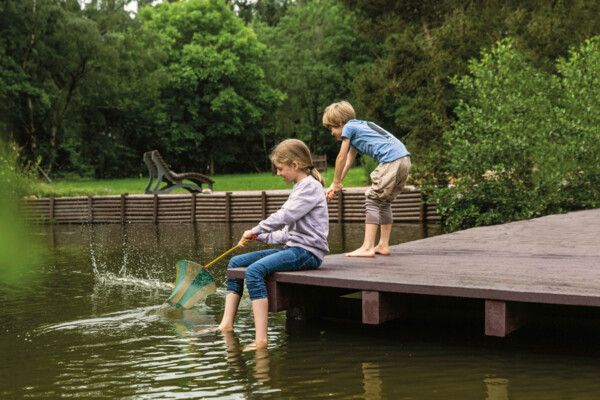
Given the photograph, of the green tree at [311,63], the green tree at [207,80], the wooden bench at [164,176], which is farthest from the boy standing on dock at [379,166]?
the green tree at [311,63]

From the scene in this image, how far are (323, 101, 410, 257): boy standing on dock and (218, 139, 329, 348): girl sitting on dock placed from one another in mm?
1160

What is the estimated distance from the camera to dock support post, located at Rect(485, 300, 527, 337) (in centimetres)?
498

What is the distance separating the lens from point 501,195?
1666 cm

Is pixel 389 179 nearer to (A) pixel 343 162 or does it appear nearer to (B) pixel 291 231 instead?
(A) pixel 343 162

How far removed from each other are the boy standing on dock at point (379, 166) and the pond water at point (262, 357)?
983 millimetres

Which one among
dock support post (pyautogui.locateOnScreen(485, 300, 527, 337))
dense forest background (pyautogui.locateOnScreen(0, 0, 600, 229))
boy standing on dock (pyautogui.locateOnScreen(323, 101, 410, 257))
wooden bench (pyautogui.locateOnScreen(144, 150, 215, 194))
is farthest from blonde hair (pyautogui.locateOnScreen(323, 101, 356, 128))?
wooden bench (pyautogui.locateOnScreen(144, 150, 215, 194))

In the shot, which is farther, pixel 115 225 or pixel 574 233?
pixel 115 225

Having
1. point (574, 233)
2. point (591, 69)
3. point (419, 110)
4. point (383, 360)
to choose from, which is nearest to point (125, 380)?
point (383, 360)

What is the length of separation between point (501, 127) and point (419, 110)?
17.0m

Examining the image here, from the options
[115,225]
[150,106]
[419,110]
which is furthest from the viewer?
[150,106]

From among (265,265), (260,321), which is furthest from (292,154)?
(260,321)

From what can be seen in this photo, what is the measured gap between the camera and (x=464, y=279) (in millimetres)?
5578

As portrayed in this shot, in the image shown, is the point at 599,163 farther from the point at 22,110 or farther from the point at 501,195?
the point at 22,110

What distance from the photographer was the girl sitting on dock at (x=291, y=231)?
5.75 m
